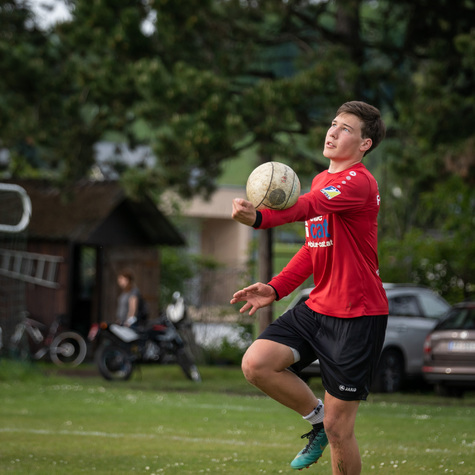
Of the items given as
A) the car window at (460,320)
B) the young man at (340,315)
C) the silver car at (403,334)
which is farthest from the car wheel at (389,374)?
the young man at (340,315)

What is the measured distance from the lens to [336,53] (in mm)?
19172

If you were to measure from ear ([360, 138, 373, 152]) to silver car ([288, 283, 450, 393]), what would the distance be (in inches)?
451

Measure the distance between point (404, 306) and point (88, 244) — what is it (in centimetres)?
927

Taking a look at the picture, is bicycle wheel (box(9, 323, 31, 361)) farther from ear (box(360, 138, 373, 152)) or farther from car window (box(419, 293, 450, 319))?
ear (box(360, 138, 373, 152))

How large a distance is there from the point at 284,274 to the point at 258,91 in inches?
460

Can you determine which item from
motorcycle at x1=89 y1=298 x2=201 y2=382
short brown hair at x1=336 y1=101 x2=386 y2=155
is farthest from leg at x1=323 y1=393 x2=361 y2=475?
motorcycle at x1=89 y1=298 x2=201 y2=382

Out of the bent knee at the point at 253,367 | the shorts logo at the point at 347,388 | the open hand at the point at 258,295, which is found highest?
the open hand at the point at 258,295

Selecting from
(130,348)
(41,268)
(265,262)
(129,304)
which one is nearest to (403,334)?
(265,262)

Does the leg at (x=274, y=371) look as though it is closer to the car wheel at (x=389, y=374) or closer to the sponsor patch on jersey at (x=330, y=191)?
the sponsor patch on jersey at (x=330, y=191)

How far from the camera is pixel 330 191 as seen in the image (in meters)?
5.70

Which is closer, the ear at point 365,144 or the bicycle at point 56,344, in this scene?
the ear at point 365,144

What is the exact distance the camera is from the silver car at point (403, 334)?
1802 cm

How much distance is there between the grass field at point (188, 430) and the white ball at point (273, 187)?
10.2ft

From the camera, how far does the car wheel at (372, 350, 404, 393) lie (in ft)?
58.9
